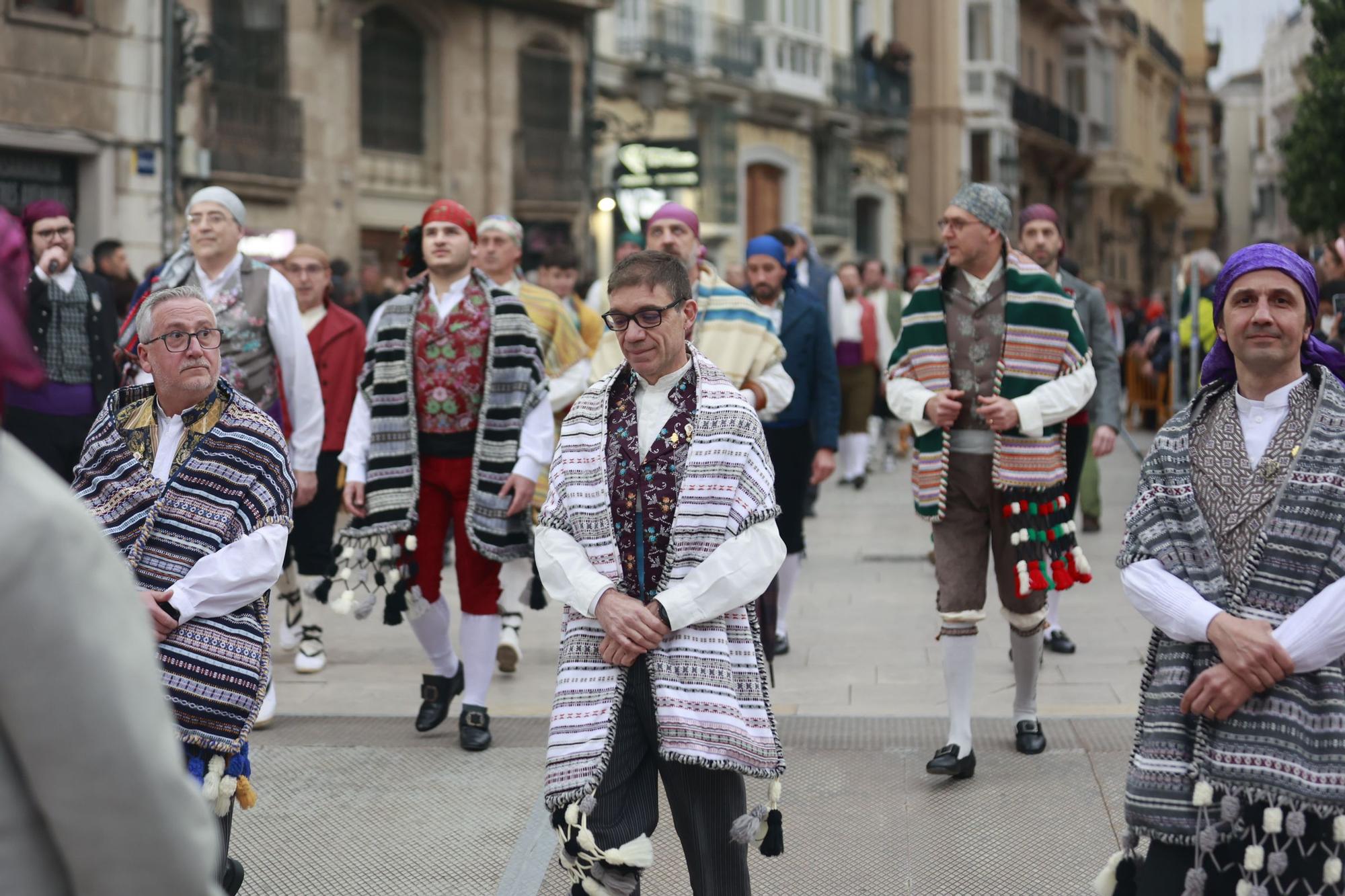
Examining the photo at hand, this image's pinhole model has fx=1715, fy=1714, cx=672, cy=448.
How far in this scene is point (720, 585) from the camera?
3.74 meters

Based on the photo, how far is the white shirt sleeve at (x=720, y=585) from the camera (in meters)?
3.72

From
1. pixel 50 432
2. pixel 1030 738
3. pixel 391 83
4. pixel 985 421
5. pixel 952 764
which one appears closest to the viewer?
pixel 952 764

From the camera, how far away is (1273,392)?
141 inches

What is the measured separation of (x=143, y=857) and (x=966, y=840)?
394 cm

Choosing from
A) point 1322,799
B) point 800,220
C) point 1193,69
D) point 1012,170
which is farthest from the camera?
point 1193,69

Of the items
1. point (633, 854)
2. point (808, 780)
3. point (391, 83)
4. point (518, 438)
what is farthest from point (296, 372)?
point (391, 83)

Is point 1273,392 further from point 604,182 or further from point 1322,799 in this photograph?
point 604,182

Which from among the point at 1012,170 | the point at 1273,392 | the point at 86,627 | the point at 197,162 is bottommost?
the point at 86,627

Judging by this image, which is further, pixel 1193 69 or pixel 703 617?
pixel 1193 69

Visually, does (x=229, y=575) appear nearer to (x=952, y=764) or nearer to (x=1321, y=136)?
(x=952, y=764)

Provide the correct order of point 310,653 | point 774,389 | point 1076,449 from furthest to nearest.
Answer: point 310,653
point 1076,449
point 774,389

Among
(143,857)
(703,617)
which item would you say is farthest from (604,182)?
(143,857)

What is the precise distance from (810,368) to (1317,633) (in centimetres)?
437

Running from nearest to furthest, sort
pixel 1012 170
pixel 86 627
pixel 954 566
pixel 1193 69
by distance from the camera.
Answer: pixel 86 627 → pixel 954 566 → pixel 1012 170 → pixel 1193 69
